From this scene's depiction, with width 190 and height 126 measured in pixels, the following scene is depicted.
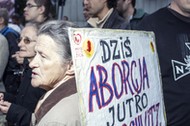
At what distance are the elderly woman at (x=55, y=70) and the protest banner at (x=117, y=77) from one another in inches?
7.4

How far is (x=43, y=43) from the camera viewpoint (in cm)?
234

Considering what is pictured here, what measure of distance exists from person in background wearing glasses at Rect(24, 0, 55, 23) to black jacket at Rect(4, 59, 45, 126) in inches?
39.4

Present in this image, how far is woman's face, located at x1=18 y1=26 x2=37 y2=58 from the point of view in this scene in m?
3.56

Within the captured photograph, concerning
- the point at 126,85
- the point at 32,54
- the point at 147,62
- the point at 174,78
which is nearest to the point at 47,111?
the point at 126,85

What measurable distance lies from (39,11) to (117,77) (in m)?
2.66

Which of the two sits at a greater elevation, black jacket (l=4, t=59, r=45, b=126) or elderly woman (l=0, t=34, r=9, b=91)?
elderly woman (l=0, t=34, r=9, b=91)

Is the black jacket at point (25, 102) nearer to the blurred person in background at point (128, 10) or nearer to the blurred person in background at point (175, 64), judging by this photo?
the blurred person in background at point (175, 64)

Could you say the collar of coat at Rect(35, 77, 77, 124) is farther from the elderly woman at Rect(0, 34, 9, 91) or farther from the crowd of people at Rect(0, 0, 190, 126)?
the elderly woman at Rect(0, 34, 9, 91)

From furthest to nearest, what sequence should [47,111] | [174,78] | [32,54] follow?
[32,54] → [174,78] → [47,111]

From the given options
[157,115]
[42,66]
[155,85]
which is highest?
[42,66]

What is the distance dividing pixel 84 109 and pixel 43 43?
1.72ft

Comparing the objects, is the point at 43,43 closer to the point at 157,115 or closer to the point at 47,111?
the point at 47,111

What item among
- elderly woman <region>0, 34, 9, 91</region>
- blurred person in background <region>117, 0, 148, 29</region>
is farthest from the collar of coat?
blurred person in background <region>117, 0, 148, 29</region>

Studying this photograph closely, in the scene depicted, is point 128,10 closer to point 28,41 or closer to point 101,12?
point 101,12
